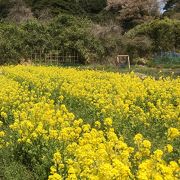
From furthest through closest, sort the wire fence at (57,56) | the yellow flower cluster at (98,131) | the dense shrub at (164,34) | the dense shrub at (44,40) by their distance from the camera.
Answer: the dense shrub at (164,34)
the wire fence at (57,56)
the dense shrub at (44,40)
the yellow flower cluster at (98,131)

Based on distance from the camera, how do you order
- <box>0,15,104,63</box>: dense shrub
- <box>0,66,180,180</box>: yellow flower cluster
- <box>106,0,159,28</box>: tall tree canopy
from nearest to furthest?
<box>0,66,180,180</box>: yellow flower cluster
<box>0,15,104,63</box>: dense shrub
<box>106,0,159,28</box>: tall tree canopy

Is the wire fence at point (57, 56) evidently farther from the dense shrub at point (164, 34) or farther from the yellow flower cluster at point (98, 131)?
the yellow flower cluster at point (98, 131)

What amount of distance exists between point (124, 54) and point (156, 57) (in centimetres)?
242

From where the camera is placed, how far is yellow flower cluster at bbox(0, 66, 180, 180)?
16.4 feet

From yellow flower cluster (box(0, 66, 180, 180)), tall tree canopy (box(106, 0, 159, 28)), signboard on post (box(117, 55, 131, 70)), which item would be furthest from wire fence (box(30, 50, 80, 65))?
yellow flower cluster (box(0, 66, 180, 180))

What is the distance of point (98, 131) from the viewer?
6.98 metres

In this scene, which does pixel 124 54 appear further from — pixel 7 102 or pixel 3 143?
pixel 3 143

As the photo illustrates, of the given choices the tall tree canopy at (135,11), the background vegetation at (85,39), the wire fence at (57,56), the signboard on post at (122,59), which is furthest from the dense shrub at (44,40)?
the tall tree canopy at (135,11)

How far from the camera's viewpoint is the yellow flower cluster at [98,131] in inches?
196

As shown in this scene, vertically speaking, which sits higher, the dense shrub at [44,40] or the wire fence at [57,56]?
the dense shrub at [44,40]

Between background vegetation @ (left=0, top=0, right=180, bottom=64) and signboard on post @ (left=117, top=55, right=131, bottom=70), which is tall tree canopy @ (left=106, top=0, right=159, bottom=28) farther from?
signboard on post @ (left=117, top=55, right=131, bottom=70)

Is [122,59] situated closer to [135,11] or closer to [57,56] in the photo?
[57,56]

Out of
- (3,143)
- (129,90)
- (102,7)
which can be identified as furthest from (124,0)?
(3,143)

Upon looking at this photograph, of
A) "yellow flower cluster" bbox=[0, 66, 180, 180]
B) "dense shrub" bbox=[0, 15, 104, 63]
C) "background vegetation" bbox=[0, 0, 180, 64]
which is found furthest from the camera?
"background vegetation" bbox=[0, 0, 180, 64]
